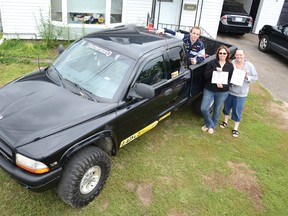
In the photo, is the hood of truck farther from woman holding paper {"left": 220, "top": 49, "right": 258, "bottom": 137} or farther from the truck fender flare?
woman holding paper {"left": 220, "top": 49, "right": 258, "bottom": 137}

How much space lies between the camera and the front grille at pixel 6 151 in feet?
9.85

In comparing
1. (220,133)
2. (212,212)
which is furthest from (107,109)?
(220,133)

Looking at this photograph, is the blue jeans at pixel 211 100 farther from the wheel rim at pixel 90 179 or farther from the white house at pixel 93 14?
the white house at pixel 93 14

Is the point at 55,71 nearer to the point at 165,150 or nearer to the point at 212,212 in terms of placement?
the point at 165,150

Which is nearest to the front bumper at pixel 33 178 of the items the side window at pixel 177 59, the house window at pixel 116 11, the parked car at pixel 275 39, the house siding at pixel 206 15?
the side window at pixel 177 59

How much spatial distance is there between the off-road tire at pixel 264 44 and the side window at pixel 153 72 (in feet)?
26.4

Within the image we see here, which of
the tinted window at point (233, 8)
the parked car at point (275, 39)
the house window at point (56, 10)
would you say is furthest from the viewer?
the tinted window at point (233, 8)

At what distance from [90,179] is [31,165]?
874 millimetres

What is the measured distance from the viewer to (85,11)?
29.4ft

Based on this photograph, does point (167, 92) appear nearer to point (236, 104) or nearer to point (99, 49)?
point (99, 49)

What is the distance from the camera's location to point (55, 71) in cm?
420

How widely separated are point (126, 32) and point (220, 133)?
106 inches

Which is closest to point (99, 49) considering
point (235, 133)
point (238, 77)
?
point (238, 77)

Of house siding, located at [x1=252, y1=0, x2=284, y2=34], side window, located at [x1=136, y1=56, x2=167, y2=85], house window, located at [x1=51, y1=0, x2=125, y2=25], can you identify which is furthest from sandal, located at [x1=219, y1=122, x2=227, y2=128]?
house siding, located at [x1=252, y1=0, x2=284, y2=34]
